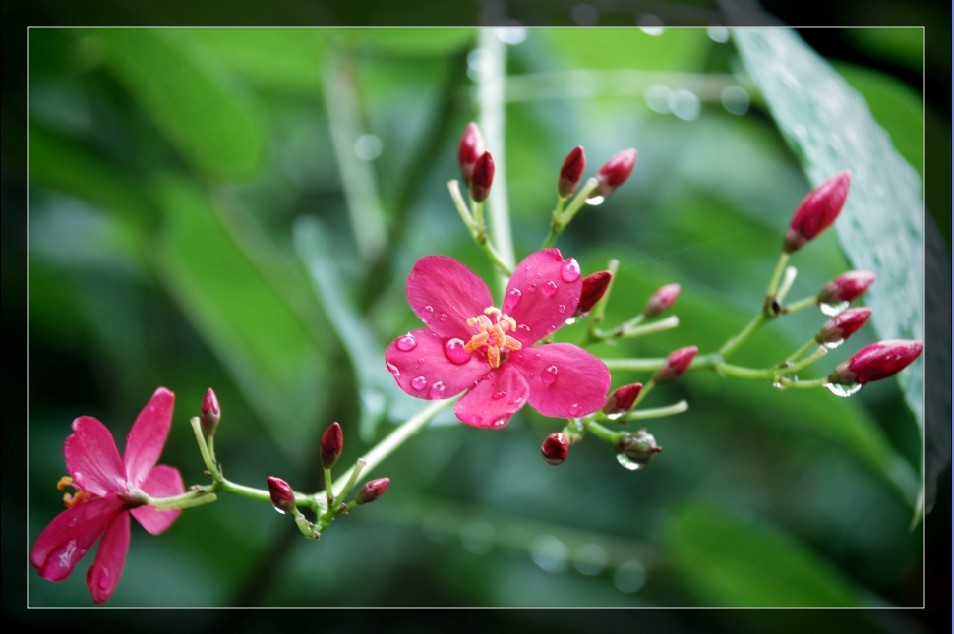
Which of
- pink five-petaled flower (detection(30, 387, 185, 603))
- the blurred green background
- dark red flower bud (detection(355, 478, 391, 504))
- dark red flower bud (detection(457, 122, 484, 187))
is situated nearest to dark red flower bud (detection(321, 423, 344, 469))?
dark red flower bud (detection(355, 478, 391, 504))

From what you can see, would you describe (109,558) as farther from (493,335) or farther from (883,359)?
(883,359)

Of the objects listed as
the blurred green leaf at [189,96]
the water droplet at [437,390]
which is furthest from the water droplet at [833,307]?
the blurred green leaf at [189,96]

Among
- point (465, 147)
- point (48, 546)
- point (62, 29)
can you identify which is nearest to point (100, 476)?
point (48, 546)

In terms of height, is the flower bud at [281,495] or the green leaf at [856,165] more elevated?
the green leaf at [856,165]

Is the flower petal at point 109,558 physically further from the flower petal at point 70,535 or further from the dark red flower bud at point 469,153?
the dark red flower bud at point 469,153

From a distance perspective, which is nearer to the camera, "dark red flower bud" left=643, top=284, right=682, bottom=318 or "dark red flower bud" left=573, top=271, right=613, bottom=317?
"dark red flower bud" left=573, top=271, right=613, bottom=317

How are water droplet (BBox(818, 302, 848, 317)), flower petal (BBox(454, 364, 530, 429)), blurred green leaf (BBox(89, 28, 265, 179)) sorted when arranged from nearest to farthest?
flower petal (BBox(454, 364, 530, 429))
water droplet (BBox(818, 302, 848, 317))
blurred green leaf (BBox(89, 28, 265, 179))

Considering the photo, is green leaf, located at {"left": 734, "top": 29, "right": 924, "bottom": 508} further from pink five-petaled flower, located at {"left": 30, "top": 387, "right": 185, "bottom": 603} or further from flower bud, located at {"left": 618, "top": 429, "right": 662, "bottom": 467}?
pink five-petaled flower, located at {"left": 30, "top": 387, "right": 185, "bottom": 603}

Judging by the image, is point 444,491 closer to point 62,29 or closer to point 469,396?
point 469,396
